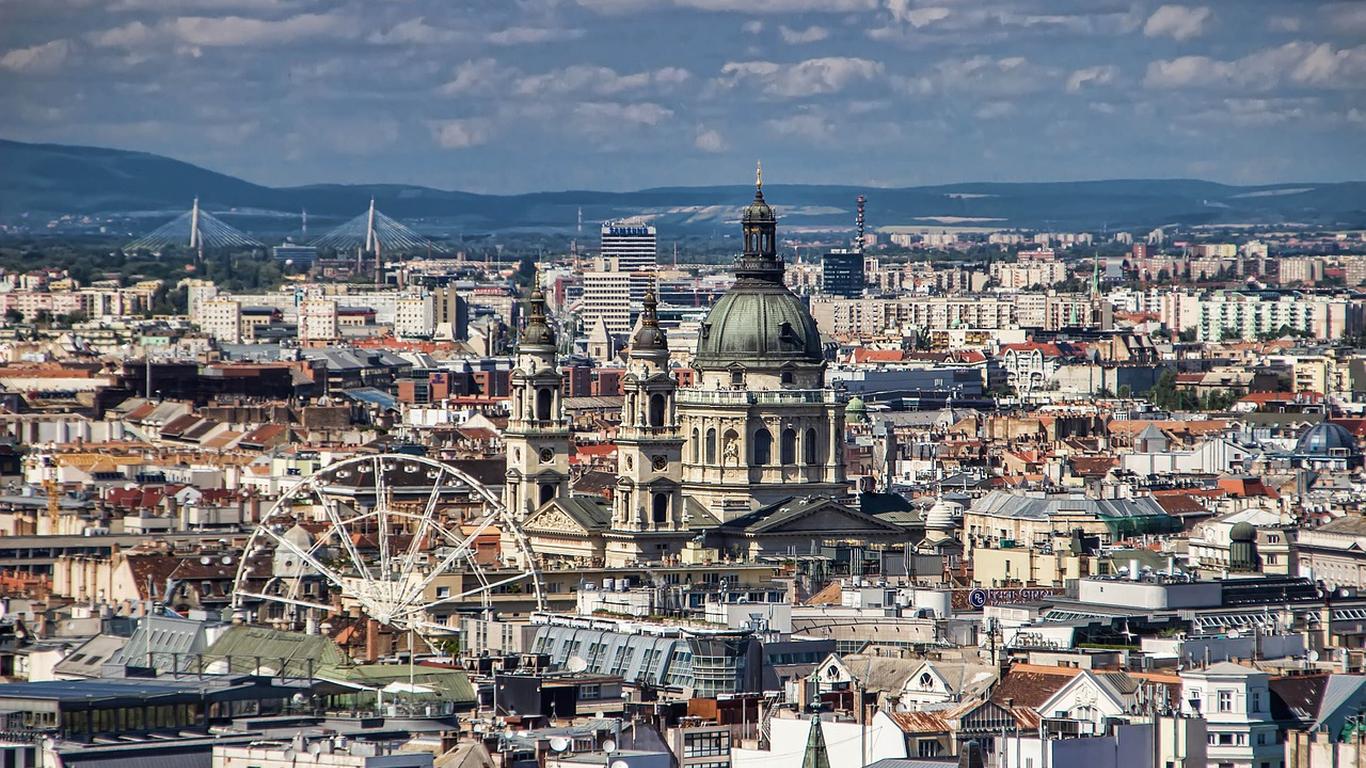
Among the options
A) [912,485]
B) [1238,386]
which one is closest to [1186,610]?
[912,485]

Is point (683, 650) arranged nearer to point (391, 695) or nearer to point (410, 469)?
point (391, 695)

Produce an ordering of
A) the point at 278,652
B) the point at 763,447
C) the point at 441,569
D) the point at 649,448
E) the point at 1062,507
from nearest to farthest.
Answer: the point at 278,652
the point at 441,569
the point at 649,448
the point at 763,447
the point at 1062,507

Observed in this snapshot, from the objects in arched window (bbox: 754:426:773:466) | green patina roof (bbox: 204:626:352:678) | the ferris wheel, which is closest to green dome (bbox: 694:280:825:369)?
arched window (bbox: 754:426:773:466)

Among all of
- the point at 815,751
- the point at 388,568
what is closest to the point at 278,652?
the point at 815,751

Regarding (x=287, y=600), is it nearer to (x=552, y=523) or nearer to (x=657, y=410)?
(x=552, y=523)

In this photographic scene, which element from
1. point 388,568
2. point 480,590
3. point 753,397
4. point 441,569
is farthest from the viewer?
point 753,397

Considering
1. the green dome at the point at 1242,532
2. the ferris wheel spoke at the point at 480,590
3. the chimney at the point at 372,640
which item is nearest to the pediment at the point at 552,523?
the ferris wheel spoke at the point at 480,590

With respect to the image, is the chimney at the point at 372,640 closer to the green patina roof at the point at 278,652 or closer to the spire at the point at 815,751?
the green patina roof at the point at 278,652
